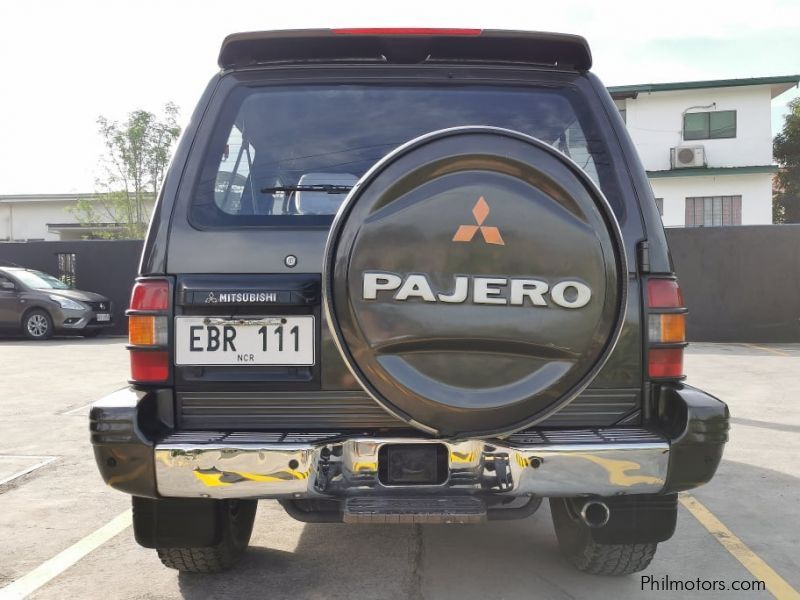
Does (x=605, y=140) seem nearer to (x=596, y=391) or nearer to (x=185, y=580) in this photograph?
(x=596, y=391)

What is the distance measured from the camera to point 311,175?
2711mm

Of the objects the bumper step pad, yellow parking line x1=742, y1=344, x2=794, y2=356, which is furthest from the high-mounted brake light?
yellow parking line x1=742, y1=344, x2=794, y2=356

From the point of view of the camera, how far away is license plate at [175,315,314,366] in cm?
251

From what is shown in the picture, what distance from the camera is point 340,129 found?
2.76 metres

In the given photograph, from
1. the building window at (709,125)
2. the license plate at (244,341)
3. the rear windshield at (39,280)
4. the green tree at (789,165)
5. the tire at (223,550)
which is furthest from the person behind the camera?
the green tree at (789,165)

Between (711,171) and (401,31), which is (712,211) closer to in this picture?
(711,171)

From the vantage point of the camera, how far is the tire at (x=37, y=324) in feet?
47.3

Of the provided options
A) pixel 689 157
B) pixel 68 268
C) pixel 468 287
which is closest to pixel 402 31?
pixel 468 287

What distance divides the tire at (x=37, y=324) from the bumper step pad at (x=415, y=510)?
13.7m

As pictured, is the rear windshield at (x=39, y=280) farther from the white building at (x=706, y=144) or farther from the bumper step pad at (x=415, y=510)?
the white building at (x=706, y=144)

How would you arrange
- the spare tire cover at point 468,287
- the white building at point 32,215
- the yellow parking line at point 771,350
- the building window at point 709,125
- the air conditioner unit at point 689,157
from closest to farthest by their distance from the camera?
1. the spare tire cover at point 468,287
2. the yellow parking line at point 771,350
3. the air conditioner unit at point 689,157
4. the building window at point 709,125
5. the white building at point 32,215

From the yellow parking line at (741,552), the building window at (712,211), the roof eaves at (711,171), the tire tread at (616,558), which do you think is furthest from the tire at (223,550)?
the building window at (712,211)

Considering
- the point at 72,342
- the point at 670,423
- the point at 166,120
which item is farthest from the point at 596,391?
the point at 166,120

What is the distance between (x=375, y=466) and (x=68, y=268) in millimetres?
15507
